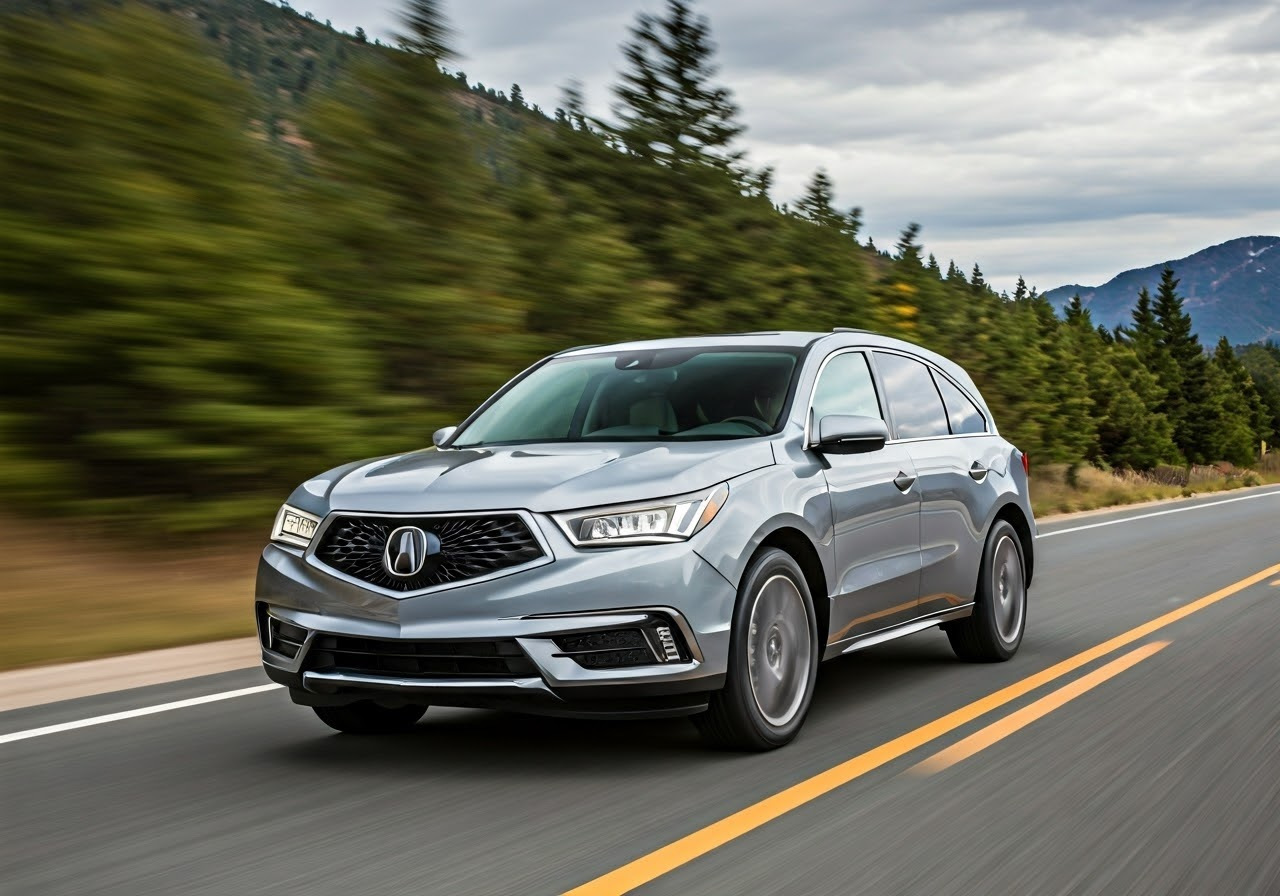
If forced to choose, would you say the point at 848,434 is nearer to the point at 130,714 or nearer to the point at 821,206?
the point at 130,714

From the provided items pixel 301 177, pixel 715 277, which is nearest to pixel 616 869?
pixel 301 177

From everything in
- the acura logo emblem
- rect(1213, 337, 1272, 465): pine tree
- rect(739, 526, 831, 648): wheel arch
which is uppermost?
the acura logo emblem

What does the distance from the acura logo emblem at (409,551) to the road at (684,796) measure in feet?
2.62

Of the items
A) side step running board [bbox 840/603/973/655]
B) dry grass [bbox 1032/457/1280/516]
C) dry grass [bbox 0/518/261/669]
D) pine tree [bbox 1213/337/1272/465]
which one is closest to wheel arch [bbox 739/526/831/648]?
side step running board [bbox 840/603/973/655]

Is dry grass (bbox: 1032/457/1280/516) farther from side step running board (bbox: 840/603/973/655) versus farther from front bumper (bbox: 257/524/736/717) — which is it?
front bumper (bbox: 257/524/736/717)

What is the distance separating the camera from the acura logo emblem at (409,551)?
5.59m

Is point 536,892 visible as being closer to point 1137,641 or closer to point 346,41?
point 1137,641

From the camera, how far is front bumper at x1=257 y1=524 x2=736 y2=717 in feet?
18.0

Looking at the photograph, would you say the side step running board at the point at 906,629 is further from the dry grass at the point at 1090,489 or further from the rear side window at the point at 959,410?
the dry grass at the point at 1090,489

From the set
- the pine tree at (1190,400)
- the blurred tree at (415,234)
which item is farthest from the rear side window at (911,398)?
the pine tree at (1190,400)

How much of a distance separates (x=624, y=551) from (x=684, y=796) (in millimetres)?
906

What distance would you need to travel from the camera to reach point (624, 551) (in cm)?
560

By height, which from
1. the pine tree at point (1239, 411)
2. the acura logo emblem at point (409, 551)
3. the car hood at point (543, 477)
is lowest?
the pine tree at point (1239, 411)

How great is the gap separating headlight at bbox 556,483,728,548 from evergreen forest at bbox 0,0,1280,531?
7.13 metres
